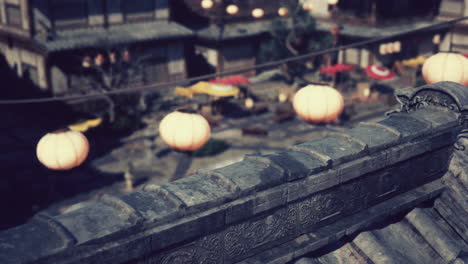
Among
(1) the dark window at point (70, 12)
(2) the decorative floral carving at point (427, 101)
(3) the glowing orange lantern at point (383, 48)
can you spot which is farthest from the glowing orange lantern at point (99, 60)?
(2) the decorative floral carving at point (427, 101)

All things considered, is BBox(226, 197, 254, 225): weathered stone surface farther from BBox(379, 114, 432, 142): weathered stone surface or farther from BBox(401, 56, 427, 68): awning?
BBox(401, 56, 427, 68): awning

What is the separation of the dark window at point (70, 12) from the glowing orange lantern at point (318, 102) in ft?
59.6

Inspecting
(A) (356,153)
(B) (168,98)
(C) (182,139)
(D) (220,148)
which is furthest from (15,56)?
(A) (356,153)

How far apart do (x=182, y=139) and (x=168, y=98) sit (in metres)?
19.9

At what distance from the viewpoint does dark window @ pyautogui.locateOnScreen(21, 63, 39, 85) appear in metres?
26.1

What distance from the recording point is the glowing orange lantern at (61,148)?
1016 centimetres

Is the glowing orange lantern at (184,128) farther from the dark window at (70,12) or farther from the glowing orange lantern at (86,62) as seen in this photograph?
the dark window at (70,12)

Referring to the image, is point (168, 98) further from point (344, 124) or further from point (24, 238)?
point (24, 238)

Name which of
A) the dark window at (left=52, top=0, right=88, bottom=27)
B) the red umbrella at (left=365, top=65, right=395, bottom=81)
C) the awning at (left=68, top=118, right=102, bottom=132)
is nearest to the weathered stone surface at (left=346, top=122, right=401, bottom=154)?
the awning at (left=68, top=118, right=102, bottom=132)

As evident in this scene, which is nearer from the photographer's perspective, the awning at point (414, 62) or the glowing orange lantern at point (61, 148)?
the glowing orange lantern at point (61, 148)

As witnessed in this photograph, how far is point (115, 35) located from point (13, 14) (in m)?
5.00

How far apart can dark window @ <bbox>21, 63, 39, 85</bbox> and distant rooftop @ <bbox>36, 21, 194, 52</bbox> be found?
234cm

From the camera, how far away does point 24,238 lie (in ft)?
12.6

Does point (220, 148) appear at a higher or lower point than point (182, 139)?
lower
